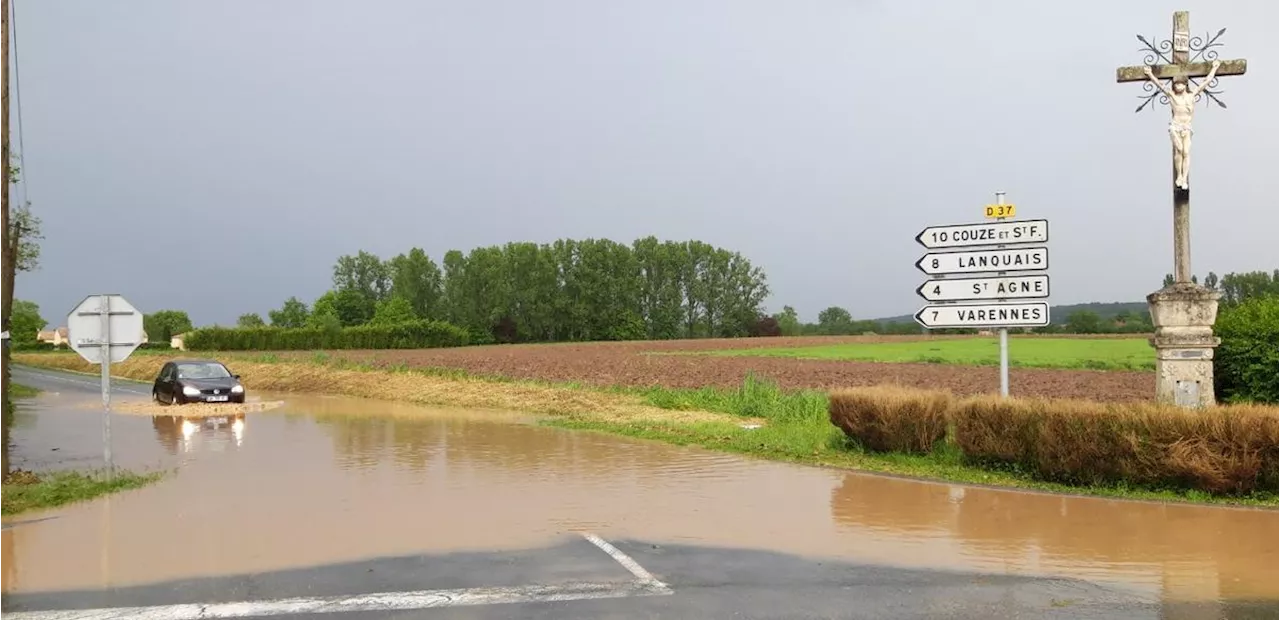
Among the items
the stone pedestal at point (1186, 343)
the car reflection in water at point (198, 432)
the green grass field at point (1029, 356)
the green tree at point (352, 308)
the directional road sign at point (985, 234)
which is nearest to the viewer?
the stone pedestal at point (1186, 343)

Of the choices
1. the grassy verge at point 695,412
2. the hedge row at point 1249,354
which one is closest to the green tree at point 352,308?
the grassy verge at point 695,412

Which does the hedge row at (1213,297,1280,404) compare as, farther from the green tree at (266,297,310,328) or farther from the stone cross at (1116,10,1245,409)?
the green tree at (266,297,310,328)

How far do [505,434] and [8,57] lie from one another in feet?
34.3

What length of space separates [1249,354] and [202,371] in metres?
25.8

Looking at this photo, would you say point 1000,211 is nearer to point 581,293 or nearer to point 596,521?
point 596,521

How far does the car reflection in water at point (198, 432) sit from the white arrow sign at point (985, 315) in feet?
40.3

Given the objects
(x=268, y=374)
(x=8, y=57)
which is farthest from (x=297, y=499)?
(x=268, y=374)

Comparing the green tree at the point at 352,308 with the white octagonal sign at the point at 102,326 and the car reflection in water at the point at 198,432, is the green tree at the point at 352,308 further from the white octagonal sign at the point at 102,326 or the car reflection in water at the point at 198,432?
the white octagonal sign at the point at 102,326

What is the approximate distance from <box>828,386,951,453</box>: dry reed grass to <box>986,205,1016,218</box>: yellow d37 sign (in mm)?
3006

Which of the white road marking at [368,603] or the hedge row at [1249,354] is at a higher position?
the hedge row at [1249,354]

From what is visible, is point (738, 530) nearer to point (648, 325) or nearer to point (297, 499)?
point (297, 499)

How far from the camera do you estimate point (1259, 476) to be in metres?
10.1

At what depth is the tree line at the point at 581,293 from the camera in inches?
4178

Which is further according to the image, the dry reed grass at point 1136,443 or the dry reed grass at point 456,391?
the dry reed grass at point 456,391
